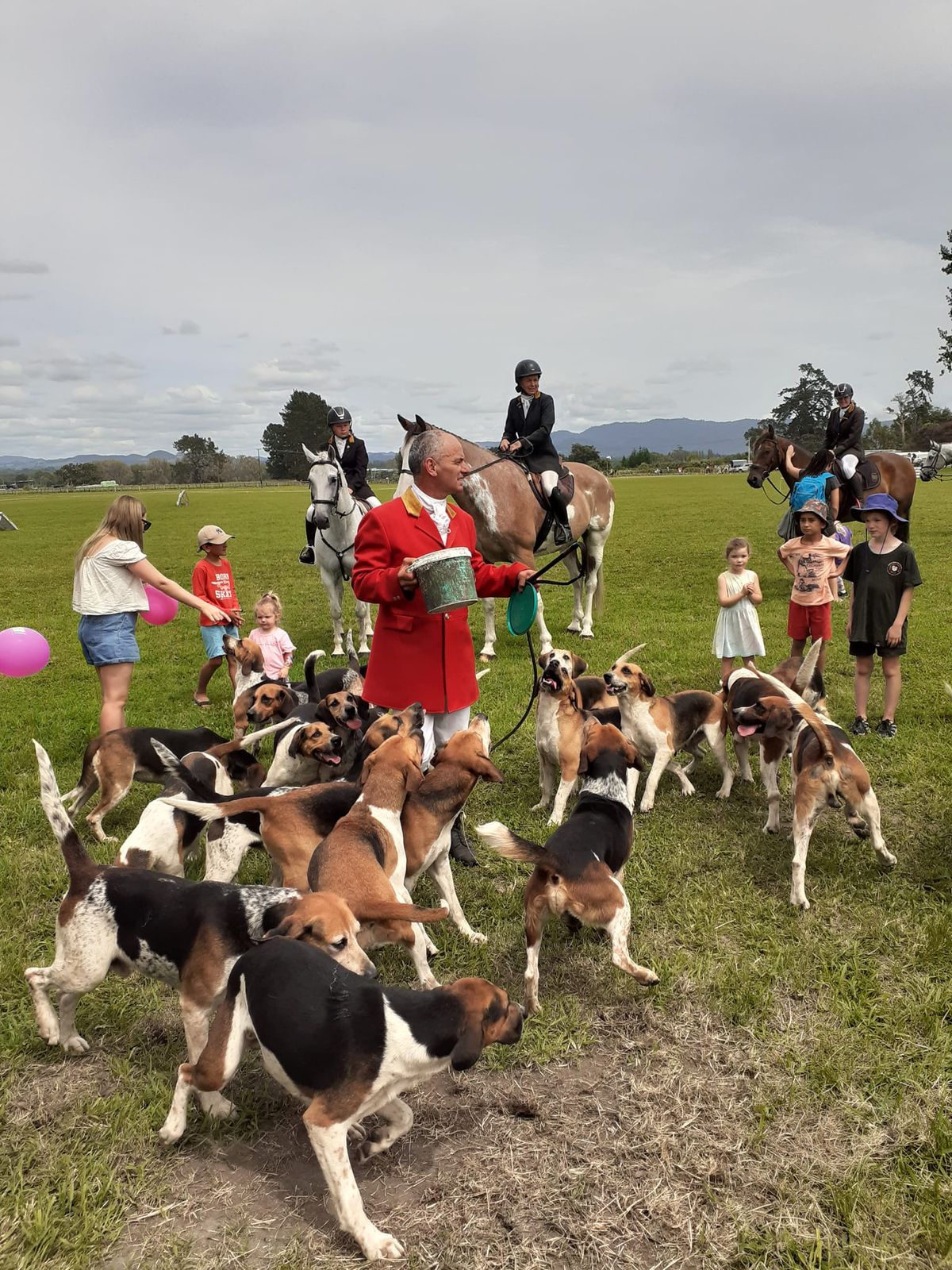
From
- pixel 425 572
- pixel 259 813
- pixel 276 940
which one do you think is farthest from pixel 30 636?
pixel 276 940

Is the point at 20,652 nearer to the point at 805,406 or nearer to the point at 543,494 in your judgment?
the point at 543,494

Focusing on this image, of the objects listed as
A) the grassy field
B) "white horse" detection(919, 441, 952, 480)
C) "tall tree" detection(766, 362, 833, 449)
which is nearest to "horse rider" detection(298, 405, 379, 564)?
the grassy field

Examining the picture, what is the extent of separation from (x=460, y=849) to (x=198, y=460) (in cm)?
12290

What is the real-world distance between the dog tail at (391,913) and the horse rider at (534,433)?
8.76m

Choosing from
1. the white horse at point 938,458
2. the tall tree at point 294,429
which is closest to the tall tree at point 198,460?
the tall tree at point 294,429

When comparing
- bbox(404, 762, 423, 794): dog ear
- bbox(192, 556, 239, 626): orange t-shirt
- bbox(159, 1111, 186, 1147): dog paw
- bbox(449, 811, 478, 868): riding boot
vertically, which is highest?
bbox(192, 556, 239, 626): orange t-shirt

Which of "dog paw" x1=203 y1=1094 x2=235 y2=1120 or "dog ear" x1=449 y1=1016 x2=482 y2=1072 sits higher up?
"dog ear" x1=449 y1=1016 x2=482 y2=1072

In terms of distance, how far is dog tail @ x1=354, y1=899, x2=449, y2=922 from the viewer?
3428 mm

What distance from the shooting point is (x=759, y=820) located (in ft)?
20.6

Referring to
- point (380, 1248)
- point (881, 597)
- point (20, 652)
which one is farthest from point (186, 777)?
point (881, 597)

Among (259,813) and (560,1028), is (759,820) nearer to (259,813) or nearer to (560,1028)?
(560,1028)

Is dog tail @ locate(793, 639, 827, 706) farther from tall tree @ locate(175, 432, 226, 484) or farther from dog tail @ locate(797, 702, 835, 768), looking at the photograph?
tall tree @ locate(175, 432, 226, 484)

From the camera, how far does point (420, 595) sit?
468cm

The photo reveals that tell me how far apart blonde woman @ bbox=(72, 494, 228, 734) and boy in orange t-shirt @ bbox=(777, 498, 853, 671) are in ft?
18.6
